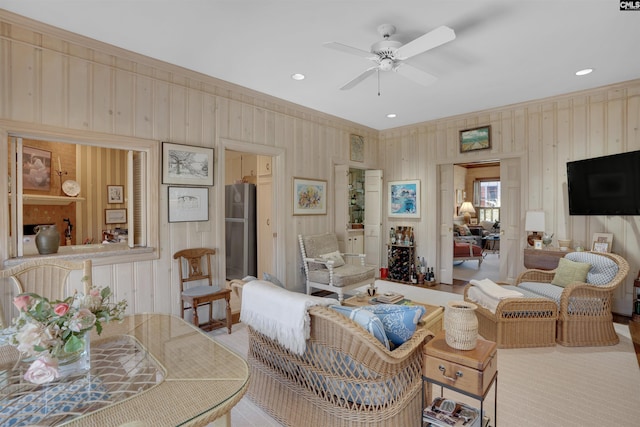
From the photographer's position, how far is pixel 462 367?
1603 millimetres

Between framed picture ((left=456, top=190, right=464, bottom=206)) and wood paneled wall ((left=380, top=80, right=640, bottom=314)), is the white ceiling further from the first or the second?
framed picture ((left=456, top=190, right=464, bottom=206))

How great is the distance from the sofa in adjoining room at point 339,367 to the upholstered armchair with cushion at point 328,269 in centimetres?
237

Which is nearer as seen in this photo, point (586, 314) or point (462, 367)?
point (462, 367)

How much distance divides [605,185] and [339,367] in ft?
13.4

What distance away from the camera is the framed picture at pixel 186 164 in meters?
3.46

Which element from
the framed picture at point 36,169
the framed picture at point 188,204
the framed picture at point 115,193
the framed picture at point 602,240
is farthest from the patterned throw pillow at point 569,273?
the framed picture at point 36,169

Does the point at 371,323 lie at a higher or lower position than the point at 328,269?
higher

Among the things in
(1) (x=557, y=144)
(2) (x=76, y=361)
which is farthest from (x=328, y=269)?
(1) (x=557, y=144)

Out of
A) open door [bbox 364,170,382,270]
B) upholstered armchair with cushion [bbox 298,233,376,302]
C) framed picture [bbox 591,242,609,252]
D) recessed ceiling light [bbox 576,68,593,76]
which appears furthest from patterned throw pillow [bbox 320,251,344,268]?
recessed ceiling light [bbox 576,68,593,76]

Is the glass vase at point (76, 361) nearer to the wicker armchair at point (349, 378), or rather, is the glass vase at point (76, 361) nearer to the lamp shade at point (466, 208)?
the wicker armchair at point (349, 378)

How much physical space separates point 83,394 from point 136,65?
10.4 ft

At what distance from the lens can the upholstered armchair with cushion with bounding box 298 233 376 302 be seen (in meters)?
4.35

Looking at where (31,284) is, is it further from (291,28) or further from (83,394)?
(291,28)

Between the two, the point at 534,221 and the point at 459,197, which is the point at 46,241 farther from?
the point at 459,197
